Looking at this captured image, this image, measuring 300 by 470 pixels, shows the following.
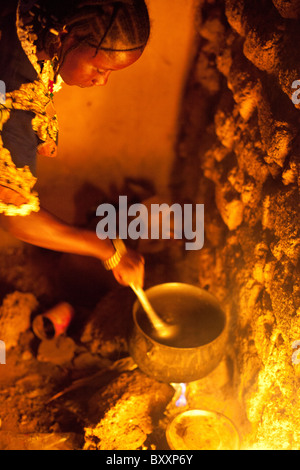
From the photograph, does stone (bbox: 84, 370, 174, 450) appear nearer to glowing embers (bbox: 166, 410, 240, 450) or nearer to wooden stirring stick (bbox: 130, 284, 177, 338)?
glowing embers (bbox: 166, 410, 240, 450)

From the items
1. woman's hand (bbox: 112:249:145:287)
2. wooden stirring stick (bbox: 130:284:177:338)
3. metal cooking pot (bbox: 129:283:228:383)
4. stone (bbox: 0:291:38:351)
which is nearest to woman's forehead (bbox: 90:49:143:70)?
woman's hand (bbox: 112:249:145:287)

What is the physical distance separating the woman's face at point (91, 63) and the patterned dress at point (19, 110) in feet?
0.35

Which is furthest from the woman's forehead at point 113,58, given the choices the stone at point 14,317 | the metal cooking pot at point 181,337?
the stone at point 14,317

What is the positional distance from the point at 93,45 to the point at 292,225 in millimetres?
1224

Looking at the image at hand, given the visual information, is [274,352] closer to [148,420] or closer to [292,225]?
[292,225]

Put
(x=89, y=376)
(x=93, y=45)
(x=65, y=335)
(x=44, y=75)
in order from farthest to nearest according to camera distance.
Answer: (x=65, y=335), (x=89, y=376), (x=44, y=75), (x=93, y=45)

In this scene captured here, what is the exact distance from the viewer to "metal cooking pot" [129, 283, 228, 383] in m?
2.20

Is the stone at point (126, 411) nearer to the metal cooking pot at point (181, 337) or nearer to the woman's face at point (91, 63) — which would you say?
the metal cooking pot at point (181, 337)

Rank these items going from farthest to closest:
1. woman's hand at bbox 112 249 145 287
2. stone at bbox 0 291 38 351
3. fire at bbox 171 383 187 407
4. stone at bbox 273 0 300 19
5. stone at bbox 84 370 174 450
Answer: stone at bbox 0 291 38 351, fire at bbox 171 383 187 407, stone at bbox 84 370 174 450, woman's hand at bbox 112 249 145 287, stone at bbox 273 0 300 19

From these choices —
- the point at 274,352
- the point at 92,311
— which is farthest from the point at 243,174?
the point at 92,311

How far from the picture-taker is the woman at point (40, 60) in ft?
5.68

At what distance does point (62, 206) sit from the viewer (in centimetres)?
378

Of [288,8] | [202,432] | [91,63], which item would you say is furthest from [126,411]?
[288,8]

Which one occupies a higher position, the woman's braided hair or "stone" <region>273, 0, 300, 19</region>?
"stone" <region>273, 0, 300, 19</region>
